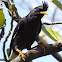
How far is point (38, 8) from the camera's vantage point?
119 inches

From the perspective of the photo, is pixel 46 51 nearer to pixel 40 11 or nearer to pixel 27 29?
pixel 27 29

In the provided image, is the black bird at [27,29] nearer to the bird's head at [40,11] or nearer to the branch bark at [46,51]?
the bird's head at [40,11]

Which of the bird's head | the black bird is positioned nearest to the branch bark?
the black bird

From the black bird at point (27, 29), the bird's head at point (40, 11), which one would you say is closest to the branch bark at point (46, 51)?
the black bird at point (27, 29)

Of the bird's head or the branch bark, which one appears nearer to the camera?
the branch bark

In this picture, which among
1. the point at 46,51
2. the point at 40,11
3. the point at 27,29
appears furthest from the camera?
the point at 40,11

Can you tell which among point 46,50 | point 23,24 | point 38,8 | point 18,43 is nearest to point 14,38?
point 18,43

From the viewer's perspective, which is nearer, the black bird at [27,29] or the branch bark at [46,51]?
the branch bark at [46,51]

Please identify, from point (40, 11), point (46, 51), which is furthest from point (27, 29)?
point (46, 51)

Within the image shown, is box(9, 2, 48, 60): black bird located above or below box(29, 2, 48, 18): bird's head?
below

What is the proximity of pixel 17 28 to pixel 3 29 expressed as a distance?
0.75m

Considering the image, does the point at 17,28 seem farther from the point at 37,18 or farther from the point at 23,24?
the point at 37,18

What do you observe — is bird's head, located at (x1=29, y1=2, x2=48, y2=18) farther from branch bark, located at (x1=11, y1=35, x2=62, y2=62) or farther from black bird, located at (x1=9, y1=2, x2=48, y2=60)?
branch bark, located at (x1=11, y1=35, x2=62, y2=62)

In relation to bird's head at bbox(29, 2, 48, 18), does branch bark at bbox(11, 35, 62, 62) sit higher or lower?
lower
